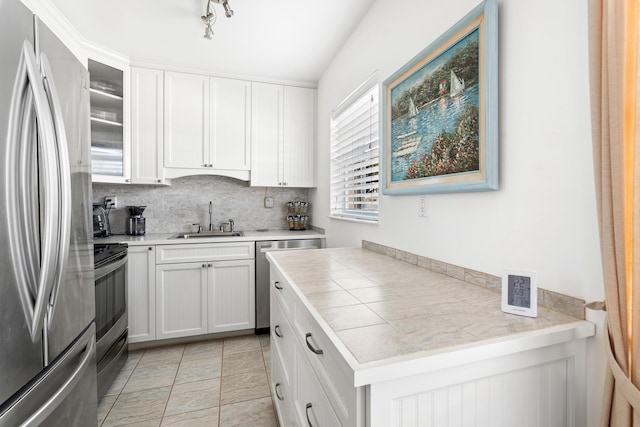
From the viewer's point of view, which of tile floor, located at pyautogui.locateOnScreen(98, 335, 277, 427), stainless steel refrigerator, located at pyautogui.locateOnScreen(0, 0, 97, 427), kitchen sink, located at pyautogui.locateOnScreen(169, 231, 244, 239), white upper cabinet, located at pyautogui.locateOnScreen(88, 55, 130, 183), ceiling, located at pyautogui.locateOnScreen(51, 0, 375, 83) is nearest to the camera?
stainless steel refrigerator, located at pyautogui.locateOnScreen(0, 0, 97, 427)

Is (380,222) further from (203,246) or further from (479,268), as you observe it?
(203,246)

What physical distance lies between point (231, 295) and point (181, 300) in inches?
16.8

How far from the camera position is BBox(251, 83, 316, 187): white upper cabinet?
3.14 meters

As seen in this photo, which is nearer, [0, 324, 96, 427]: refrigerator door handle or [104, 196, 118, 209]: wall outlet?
[0, 324, 96, 427]: refrigerator door handle

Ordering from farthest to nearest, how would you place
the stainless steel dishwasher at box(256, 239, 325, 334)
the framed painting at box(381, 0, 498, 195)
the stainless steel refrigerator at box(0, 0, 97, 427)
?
the stainless steel dishwasher at box(256, 239, 325, 334) → the framed painting at box(381, 0, 498, 195) → the stainless steel refrigerator at box(0, 0, 97, 427)

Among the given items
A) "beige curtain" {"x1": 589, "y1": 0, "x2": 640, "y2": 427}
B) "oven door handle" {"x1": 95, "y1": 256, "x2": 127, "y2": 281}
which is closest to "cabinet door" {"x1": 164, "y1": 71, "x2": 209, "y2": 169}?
"oven door handle" {"x1": 95, "y1": 256, "x2": 127, "y2": 281}

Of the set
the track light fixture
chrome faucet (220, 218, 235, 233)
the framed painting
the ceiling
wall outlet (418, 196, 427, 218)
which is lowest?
chrome faucet (220, 218, 235, 233)

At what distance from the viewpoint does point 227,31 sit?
2.30m

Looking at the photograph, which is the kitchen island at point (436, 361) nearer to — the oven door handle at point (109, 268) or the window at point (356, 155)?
the window at point (356, 155)

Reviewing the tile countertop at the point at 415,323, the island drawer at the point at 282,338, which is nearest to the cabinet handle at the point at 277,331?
the island drawer at the point at 282,338

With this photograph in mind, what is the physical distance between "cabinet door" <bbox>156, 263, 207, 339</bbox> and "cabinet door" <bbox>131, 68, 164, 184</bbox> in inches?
35.2

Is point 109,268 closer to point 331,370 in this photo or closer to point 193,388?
point 193,388

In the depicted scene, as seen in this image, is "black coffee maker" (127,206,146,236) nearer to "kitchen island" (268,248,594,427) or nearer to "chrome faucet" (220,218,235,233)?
"chrome faucet" (220,218,235,233)

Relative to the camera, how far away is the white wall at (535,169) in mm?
831
